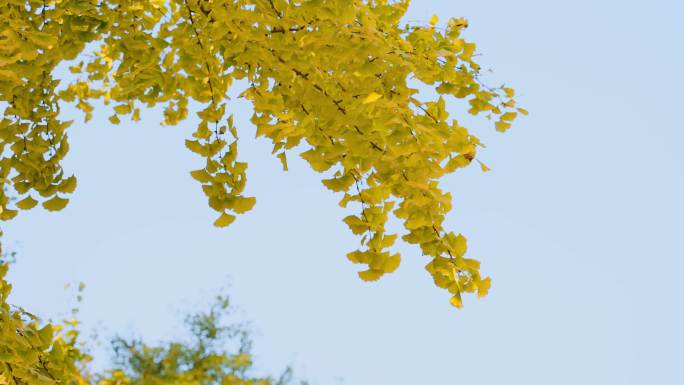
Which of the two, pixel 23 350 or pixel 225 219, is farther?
pixel 225 219

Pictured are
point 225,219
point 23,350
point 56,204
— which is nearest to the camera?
point 23,350

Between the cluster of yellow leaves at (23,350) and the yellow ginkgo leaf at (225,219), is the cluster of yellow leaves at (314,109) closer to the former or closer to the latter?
the yellow ginkgo leaf at (225,219)

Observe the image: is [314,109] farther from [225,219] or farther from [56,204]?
[56,204]

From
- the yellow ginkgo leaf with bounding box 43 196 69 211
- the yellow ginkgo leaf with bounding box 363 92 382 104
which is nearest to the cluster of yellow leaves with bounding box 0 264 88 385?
the yellow ginkgo leaf with bounding box 43 196 69 211

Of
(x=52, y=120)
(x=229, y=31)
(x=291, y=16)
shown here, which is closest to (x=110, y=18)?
(x=52, y=120)

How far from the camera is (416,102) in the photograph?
8.71ft

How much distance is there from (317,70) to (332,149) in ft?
0.87

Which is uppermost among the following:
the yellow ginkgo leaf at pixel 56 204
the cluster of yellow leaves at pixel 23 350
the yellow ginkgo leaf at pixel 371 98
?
the yellow ginkgo leaf at pixel 56 204

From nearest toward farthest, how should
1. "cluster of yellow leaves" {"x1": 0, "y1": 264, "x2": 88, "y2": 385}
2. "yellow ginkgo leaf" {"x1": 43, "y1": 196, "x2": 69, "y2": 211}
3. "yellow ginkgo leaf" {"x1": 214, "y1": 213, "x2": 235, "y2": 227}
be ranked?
"cluster of yellow leaves" {"x1": 0, "y1": 264, "x2": 88, "y2": 385}
"yellow ginkgo leaf" {"x1": 214, "y1": 213, "x2": 235, "y2": 227}
"yellow ginkgo leaf" {"x1": 43, "y1": 196, "x2": 69, "y2": 211}

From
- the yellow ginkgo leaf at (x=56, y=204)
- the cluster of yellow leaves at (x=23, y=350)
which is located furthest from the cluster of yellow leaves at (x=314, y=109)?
the cluster of yellow leaves at (x=23, y=350)

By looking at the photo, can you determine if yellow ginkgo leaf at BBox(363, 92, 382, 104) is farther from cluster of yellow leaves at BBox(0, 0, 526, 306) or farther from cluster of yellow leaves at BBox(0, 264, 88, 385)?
cluster of yellow leaves at BBox(0, 264, 88, 385)

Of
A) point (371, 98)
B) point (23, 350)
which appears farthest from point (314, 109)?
point (23, 350)

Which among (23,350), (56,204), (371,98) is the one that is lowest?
(23,350)

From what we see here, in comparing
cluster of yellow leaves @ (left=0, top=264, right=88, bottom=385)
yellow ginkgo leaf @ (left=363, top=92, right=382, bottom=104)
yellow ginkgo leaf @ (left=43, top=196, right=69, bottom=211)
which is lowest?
cluster of yellow leaves @ (left=0, top=264, right=88, bottom=385)
